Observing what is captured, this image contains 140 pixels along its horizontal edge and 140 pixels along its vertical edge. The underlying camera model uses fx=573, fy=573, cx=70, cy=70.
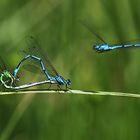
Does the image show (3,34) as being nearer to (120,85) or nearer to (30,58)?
(120,85)

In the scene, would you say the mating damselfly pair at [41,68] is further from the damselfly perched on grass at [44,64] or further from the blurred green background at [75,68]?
the blurred green background at [75,68]

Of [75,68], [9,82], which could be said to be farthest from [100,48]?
[75,68]

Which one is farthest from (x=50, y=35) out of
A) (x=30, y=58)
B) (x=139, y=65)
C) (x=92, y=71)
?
(x=30, y=58)

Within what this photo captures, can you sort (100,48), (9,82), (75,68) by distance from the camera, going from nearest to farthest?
1. (100,48)
2. (9,82)
3. (75,68)

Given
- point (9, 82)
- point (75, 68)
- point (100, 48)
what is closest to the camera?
point (100, 48)

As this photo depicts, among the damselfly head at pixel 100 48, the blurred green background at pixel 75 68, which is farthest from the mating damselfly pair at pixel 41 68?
the blurred green background at pixel 75 68

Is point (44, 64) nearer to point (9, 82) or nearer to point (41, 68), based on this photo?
point (41, 68)

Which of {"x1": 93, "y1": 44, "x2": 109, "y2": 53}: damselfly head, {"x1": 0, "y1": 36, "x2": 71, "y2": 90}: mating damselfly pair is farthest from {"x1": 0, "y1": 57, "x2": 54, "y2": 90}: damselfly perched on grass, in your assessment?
{"x1": 93, "y1": 44, "x2": 109, "y2": 53}: damselfly head

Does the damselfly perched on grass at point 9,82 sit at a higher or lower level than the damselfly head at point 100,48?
lower
